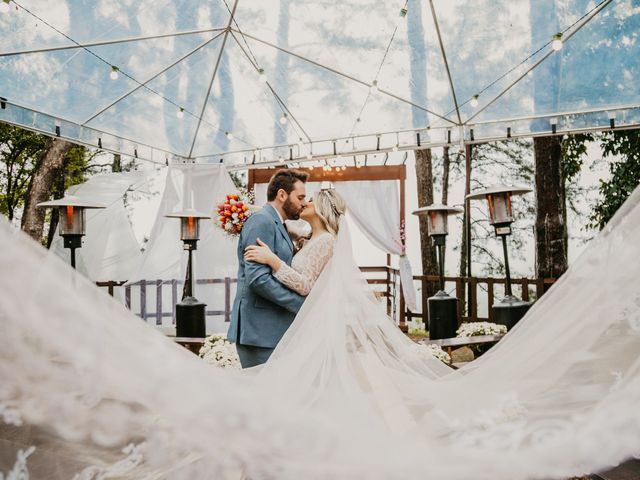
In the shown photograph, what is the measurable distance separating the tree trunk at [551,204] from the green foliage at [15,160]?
10.9 m

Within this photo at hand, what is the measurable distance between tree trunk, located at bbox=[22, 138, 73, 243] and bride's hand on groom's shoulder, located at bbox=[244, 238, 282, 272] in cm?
842

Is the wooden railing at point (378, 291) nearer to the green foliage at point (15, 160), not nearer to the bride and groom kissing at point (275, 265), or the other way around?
the bride and groom kissing at point (275, 265)

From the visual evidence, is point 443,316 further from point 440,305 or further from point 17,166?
point 17,166

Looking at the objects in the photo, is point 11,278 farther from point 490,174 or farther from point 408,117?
point 490,174

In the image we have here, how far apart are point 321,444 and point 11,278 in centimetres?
90

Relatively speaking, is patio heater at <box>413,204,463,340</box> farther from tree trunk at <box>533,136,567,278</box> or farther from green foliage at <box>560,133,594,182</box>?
green foliage at <box>560,133,594,182</box>

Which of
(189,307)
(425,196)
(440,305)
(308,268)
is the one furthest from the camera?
(425,196)

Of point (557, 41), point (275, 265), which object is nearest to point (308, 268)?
point (275, 265)

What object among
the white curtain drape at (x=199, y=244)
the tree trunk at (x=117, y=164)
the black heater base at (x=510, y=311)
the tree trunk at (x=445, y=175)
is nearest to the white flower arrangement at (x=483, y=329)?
the black heater base at (x=510, y=311)

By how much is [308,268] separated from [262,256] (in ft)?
1.11

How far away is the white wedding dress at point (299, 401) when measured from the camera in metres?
1.12

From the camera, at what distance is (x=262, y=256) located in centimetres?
253

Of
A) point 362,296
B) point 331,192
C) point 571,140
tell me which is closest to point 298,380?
point 362,296

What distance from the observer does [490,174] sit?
14344mm
